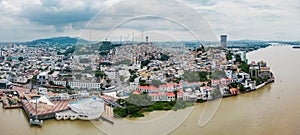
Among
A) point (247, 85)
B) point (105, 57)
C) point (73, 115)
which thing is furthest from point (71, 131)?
point (247, 85)

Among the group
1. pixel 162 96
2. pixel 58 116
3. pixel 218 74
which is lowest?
pixel 58 116

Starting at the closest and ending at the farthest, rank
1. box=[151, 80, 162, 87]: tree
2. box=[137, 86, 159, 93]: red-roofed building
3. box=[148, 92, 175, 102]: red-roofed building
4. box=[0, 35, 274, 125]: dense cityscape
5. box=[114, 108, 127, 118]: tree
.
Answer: box=[114, 108, 127, 118]: tree, box=[0, 35, 274, 125]: dense cityscape, box=[148, 92, 175, 102]: red-roofed building, box=[137, 86, 159, 93]: red-roofed building, box=[151, 80, 162, 87]: tree

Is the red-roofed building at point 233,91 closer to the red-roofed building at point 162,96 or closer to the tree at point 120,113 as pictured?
the red-roofed building at point 162,96

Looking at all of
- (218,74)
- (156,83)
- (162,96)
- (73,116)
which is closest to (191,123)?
(162,96)

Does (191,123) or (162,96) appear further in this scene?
(162,96)

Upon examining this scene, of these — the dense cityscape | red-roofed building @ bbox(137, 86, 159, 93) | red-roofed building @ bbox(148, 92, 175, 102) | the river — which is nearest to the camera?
the river

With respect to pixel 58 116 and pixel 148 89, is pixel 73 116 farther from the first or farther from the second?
pixel 148 89

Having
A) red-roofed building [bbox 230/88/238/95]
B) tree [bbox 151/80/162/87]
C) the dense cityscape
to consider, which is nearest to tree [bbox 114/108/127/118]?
the dense cityscape

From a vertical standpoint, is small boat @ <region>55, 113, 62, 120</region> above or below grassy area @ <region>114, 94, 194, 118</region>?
below

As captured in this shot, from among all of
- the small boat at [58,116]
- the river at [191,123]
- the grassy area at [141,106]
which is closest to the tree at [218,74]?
the river at [191,123]

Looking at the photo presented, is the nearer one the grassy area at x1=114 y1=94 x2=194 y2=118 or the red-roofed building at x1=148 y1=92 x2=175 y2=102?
the grassy area at x1=114 y1=94 x2=194 y2=118

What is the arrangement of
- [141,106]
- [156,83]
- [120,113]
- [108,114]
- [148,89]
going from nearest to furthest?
[108,114]
[120,113]
[141,106]
[148,89]
[156,83]

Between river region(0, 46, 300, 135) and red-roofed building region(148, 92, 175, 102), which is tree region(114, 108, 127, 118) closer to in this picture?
river region(0, 46, 300, 135)
